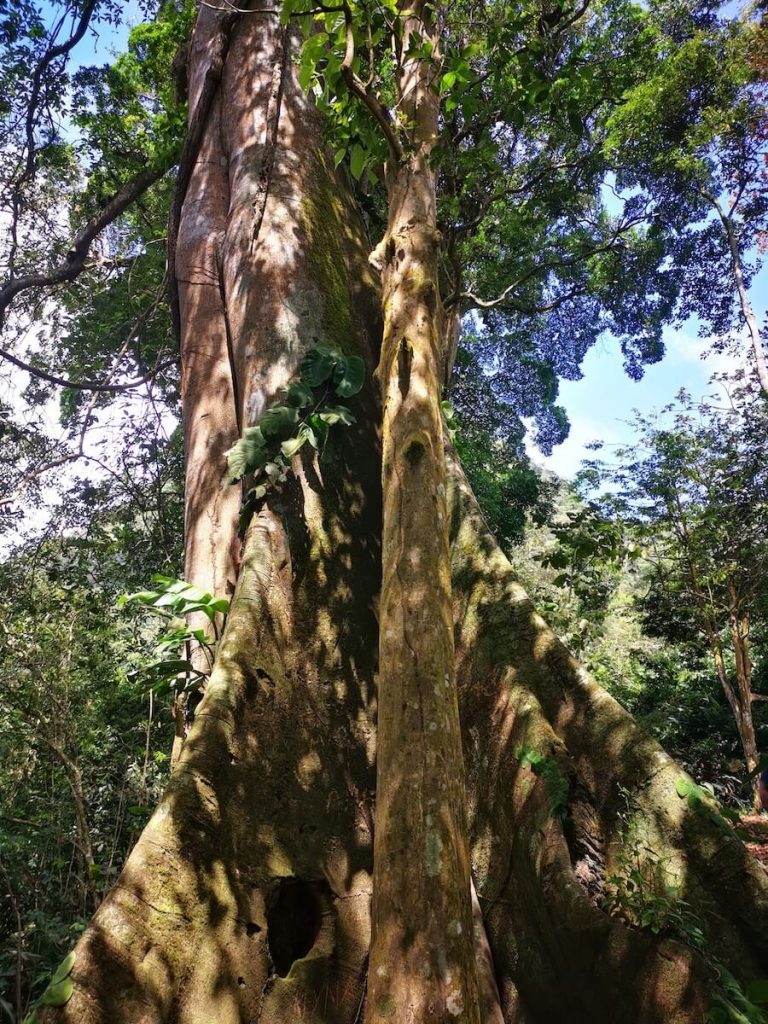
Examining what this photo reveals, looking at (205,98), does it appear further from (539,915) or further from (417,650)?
(539,915)

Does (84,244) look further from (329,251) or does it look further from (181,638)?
(181,638)

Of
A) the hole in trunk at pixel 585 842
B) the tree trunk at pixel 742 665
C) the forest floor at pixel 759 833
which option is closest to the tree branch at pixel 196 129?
the hole in trunk at pixel 585 842

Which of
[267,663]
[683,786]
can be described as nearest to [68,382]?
[267,663]

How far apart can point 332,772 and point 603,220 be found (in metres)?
13.4

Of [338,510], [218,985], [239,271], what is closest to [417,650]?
[218,985]

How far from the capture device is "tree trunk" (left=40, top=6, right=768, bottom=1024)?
2350 mm

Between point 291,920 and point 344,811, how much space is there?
1.54 ft

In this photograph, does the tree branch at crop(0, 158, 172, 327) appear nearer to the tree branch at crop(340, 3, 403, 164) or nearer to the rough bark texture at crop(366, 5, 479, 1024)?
the tree branch at crop(340, 3, 403, 164)

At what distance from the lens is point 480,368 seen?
16609mm

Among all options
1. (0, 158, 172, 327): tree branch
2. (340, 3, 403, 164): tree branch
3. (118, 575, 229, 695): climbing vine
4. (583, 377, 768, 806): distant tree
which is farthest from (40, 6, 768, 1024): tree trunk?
(583, 377, 768, 806): distant tree

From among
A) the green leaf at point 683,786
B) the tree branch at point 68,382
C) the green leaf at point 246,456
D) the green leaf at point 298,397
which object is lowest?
the green leaf at point 683,786

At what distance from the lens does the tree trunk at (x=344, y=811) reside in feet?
7.71

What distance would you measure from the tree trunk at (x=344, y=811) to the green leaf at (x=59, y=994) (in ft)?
0.08

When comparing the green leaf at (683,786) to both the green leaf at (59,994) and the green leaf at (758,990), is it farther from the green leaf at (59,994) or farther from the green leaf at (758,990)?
the green leaf at (59,994)
